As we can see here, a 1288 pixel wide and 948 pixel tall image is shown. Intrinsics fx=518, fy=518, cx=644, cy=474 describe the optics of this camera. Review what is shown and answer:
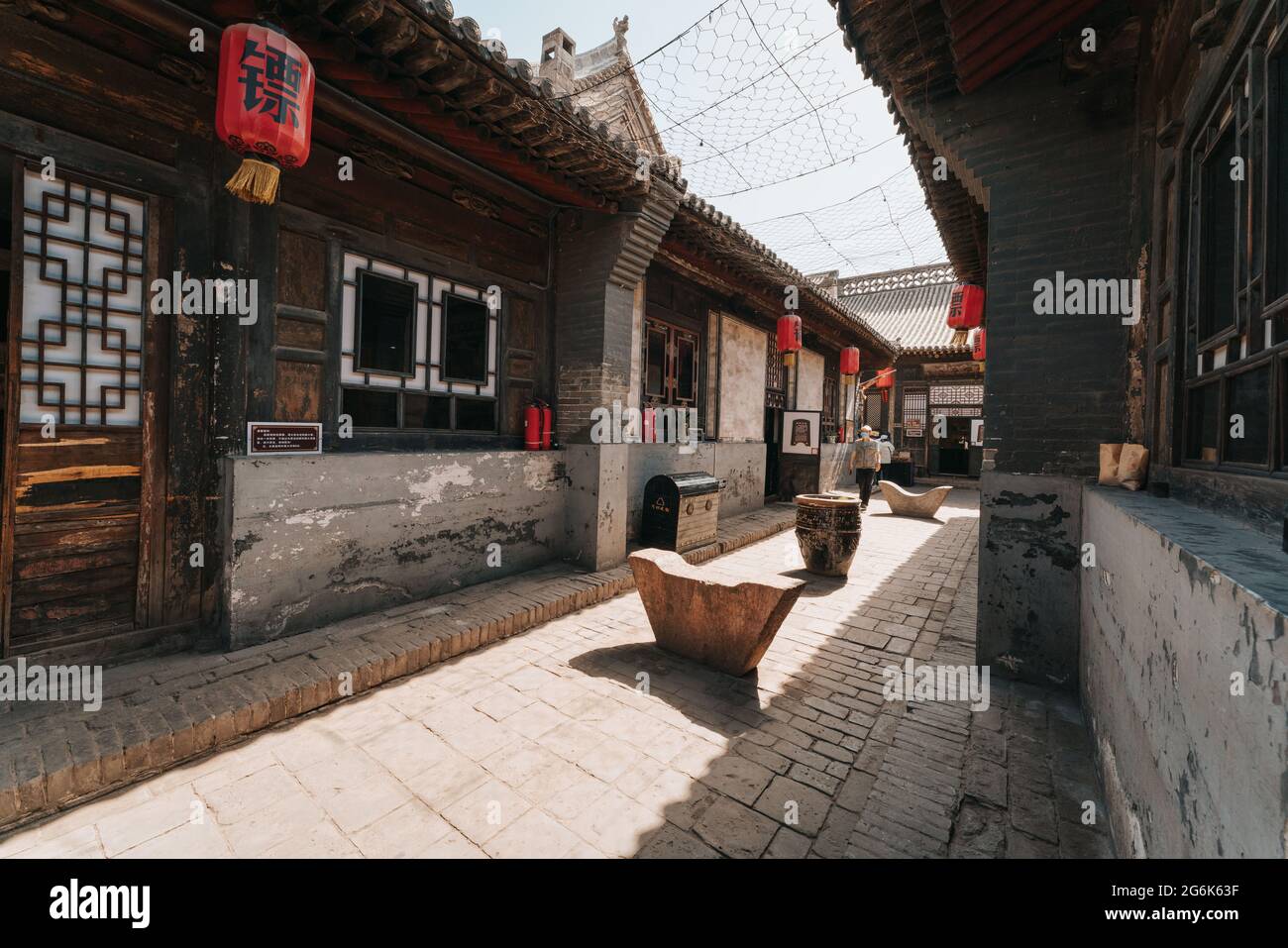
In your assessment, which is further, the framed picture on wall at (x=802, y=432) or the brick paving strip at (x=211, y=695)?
the framed picture on wall at (x=802, y=432)

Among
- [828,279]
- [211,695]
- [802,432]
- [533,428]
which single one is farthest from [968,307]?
[828,279]

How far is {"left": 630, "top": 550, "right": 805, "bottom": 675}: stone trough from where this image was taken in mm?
3709

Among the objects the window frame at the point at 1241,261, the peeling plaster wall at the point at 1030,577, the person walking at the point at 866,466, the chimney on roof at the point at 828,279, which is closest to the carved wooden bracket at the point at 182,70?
the window frame at the point at 1241,261

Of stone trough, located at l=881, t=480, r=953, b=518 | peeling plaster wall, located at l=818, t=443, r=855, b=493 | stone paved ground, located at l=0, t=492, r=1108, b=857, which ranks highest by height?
peeling plaster wall, located at l=818, t=443, r=855, b=493

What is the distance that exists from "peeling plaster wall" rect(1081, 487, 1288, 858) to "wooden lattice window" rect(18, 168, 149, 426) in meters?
5.49

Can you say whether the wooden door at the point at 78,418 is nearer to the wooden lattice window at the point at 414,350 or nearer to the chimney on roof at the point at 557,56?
the wooden lattice window at the point at 414,350

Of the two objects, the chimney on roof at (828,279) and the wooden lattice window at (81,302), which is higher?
the chimney on roof at (828,279)

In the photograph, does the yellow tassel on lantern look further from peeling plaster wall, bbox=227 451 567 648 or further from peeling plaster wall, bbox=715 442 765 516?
peeling plaster wall, bbox=715 442 765 516

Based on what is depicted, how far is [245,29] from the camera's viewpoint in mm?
2869

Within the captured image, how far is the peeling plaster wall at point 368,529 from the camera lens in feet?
12.6

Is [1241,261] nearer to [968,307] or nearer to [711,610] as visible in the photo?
[711,610]

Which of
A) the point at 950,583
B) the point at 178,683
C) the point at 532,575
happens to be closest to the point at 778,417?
the point at 950,583

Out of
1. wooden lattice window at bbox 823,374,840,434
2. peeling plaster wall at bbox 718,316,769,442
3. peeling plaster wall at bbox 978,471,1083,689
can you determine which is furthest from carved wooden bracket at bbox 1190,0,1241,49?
wooden lattice window at bbox 823,374,840,434

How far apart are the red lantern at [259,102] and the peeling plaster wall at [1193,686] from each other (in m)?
4.25
